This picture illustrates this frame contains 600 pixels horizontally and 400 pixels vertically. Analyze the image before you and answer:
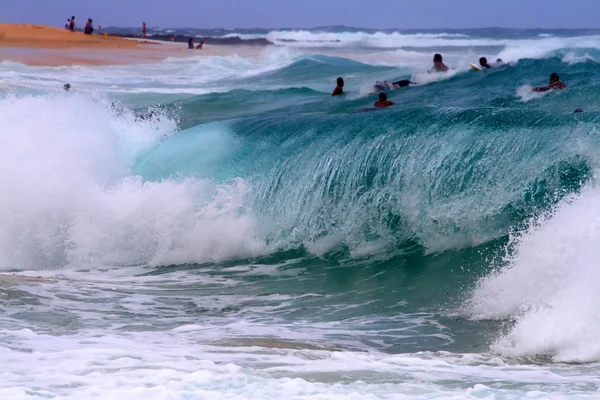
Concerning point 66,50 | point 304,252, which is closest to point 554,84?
point 304,252

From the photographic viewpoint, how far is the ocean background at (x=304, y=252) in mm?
5602

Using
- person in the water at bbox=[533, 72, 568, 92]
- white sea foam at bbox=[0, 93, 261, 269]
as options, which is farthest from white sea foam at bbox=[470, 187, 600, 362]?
person in the water at bbox=[533, 72, 568, 92]

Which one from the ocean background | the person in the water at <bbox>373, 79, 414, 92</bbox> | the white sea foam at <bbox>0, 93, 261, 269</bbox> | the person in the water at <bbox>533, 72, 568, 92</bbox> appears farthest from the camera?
the person in the water at <bbox>373, 79, 414, 92</bbox>

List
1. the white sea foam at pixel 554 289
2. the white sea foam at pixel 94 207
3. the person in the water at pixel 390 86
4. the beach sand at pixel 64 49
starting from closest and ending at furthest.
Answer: the white sea foam at pixel 554 289 → the white sea foam at pixel 94 207 → the person in the water at pixel 390 86 → the beach sand at pixel 64 49

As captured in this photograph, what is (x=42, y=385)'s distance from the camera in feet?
16.7

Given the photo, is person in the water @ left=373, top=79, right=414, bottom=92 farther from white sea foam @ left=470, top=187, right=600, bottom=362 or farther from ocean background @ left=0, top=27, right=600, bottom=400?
white sea foam @ left=470, top=187, right=600, bottom=362

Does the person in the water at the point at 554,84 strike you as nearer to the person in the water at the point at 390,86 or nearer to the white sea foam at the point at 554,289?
the person in the water at the point at 390,86

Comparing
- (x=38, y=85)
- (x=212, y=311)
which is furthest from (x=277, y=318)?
(x=38, y=85)

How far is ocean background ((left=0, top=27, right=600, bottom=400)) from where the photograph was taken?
18.4ft

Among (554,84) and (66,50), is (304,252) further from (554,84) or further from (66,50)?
(66,50)

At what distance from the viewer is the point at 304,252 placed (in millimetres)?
10148

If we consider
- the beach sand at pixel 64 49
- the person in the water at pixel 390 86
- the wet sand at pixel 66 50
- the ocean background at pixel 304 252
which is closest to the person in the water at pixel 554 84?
the ocean background at pixel 304 252

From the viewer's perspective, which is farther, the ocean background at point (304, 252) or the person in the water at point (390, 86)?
the person in the water at point (390, 86)

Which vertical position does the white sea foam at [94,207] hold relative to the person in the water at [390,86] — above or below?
below
